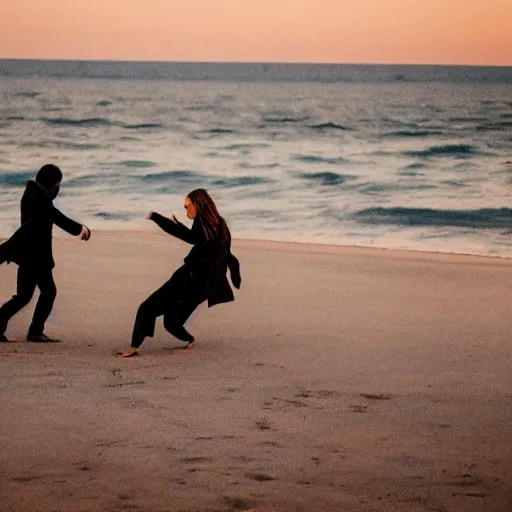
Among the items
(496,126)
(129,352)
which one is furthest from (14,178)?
(496,126)

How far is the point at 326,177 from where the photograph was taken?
1294 inches

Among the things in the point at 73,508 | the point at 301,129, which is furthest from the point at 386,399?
the point at 301,129

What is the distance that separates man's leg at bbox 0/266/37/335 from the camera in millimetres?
8328

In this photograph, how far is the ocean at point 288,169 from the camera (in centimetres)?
2194

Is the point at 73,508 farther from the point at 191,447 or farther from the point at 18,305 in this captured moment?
the point at 18,305

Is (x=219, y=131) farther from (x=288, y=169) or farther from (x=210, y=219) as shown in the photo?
(x=210, y=219)

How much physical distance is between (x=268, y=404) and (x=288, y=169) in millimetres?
28837

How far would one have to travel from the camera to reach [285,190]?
29.2m

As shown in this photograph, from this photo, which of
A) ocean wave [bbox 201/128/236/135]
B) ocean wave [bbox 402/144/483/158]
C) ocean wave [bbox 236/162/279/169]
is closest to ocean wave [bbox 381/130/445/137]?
ocean wave [bbox 201/128/236/135]

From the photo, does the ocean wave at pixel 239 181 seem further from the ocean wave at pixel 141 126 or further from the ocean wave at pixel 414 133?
the ocean wave at pixel 141 126

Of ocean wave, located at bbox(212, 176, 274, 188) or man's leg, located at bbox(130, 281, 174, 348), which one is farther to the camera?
ocean wave, located at bbox(212, 176, 274, 188)

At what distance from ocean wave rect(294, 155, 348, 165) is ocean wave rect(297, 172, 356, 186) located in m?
4.23

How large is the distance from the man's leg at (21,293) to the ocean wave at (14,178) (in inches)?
795

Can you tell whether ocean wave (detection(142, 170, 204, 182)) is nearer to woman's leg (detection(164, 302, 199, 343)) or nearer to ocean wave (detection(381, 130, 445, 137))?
ocean wave (detection(381, 130, 445, 137))
